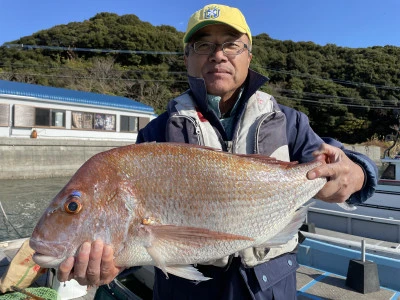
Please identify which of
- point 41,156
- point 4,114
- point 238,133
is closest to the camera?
point 238,133

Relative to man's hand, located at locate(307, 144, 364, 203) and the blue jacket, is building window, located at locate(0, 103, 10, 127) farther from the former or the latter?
man's hand, located at locate(307, 144, 364, 203)

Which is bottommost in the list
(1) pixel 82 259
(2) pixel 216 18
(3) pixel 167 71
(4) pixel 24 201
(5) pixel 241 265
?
(4) pixel 24 201

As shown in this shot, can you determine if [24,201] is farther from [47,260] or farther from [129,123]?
[47,260]

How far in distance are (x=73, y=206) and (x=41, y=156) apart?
62.7 feet

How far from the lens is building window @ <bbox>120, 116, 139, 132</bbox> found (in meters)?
24.5

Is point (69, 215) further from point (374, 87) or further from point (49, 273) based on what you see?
point (374, 87)

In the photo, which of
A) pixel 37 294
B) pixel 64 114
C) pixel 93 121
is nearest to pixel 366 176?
pixel 37 294

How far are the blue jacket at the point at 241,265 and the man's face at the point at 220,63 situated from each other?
3.1 inches

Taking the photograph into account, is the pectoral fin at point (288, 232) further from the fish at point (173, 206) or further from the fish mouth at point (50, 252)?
the fish mouth at point (50, 252)

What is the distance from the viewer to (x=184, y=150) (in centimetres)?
180

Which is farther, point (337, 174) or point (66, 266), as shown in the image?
point (337, 174)

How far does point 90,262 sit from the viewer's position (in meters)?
1.61

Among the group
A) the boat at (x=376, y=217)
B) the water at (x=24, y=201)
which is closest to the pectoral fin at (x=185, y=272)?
the boat at (x=376, y=217)

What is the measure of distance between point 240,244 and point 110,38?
2131 inches
